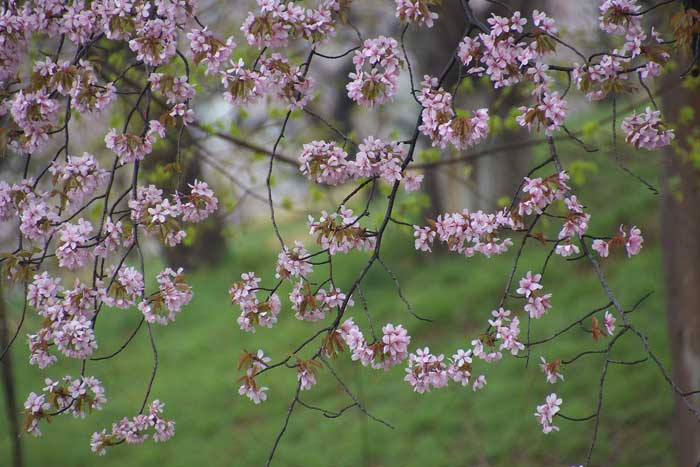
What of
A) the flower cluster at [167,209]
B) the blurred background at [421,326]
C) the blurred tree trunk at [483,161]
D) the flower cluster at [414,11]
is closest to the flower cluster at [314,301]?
the flower cluster at [167,209]

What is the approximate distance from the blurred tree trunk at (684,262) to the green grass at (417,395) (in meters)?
0.76

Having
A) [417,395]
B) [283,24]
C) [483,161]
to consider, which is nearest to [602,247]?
[283,24]

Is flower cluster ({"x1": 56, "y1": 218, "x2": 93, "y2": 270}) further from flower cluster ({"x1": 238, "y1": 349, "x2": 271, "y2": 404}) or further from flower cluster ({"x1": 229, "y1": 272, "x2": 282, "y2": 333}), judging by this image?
flower cluster ({"x1": 238, "y1": 349, "x2": 271, "y2": 404})

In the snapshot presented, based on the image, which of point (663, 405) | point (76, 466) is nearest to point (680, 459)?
point (663, 405)

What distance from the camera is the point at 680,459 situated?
4641 mm

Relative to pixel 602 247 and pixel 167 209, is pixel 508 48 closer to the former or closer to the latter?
pixel 602 247

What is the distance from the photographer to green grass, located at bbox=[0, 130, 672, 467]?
559cm

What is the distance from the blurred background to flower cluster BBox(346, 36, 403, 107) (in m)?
1.50

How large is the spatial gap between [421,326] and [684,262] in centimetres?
340

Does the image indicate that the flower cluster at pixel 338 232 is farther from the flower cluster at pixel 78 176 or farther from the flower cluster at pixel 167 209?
the flower cluster at pixel 78 176

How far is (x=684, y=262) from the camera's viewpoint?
15.2 feet

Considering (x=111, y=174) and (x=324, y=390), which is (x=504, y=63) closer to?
(x=111, y=174)

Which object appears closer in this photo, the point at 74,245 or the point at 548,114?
the point at 548,114

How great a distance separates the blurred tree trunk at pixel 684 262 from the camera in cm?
449
